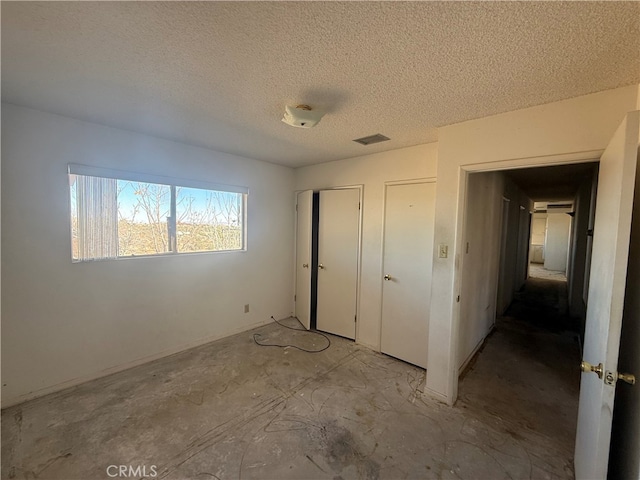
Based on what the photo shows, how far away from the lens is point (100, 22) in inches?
45.4

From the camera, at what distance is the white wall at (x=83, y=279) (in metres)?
2.05

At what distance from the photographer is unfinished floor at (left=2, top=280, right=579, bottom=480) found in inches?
63.2

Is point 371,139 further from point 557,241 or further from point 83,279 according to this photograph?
point 557,241

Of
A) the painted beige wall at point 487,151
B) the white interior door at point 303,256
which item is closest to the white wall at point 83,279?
the white interior door at point 303,256

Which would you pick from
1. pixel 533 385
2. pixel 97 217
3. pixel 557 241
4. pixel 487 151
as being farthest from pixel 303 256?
pixel 557 241

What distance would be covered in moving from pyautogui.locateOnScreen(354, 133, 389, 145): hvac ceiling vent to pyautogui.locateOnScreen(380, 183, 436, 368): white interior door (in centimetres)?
58

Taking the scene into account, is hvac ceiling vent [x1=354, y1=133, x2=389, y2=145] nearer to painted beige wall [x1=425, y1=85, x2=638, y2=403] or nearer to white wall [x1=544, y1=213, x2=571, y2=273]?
painted beige wall [x1=425, y1=85, x2=638, y2=403]

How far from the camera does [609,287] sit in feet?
3.70

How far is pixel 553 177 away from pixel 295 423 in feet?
17.0

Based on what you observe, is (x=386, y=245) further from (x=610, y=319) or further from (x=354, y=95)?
(x=610, y=319)

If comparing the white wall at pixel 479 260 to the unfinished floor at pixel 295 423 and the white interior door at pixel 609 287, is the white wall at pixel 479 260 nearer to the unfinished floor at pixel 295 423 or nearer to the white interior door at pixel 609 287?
the unfinished floor at pixel 295 423

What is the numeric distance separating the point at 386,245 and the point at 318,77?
2.02 meters

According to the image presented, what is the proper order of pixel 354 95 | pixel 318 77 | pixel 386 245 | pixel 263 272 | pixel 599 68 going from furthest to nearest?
pixel 263 272
pixel 386 245
pixel 354 95
pixel 318 77
pixel 599 68

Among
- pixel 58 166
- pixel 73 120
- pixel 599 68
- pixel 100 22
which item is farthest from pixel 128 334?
pixel 599 68
